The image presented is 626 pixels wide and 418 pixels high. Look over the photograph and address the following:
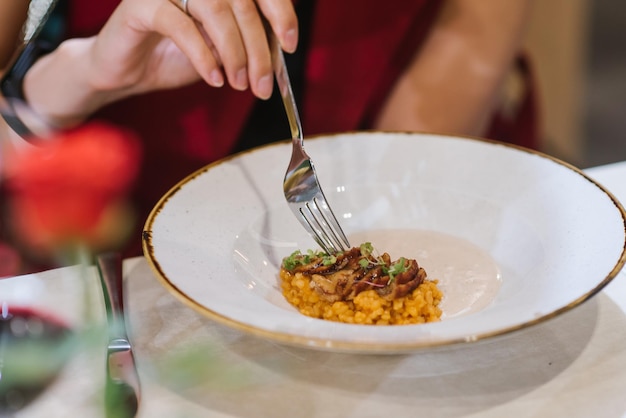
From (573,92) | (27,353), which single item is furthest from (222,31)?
(573,92)

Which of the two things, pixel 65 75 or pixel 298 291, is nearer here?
pixel 298 291

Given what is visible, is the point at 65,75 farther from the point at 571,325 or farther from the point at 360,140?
the point at 571,325

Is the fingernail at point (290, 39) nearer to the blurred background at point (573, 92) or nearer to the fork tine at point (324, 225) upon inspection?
the fork tine at point (324, 225)

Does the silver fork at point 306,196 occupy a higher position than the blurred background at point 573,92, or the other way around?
the silver fork at point 306,196

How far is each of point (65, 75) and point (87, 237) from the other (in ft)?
1.23

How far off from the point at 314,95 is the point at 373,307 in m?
0.85

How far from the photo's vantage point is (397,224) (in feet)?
3.11

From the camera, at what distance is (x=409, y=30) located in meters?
1.50

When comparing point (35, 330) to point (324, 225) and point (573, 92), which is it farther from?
point (573, 92)

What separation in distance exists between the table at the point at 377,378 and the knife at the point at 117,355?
0.04 ft

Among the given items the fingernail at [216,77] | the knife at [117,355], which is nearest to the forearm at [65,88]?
the fingernail at [216,77]

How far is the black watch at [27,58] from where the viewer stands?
1231mm

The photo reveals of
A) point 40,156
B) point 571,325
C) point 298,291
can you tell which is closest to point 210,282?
point 298,291

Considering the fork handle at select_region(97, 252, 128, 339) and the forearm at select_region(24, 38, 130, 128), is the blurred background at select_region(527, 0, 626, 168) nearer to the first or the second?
the forearm at select_region(24, 38, 130, 128)
